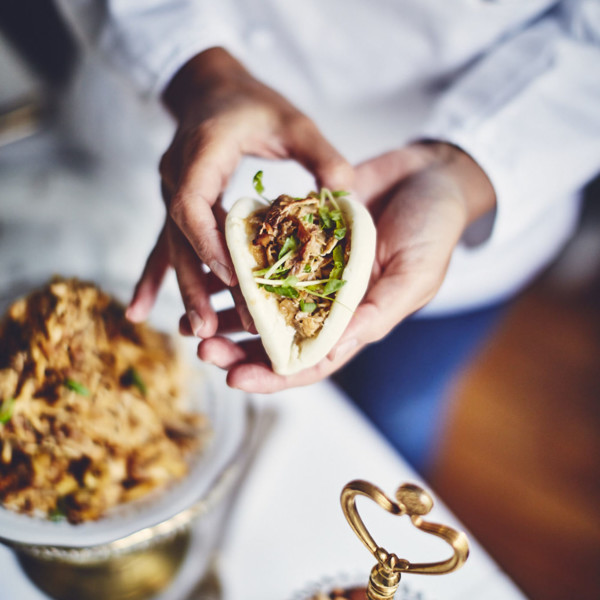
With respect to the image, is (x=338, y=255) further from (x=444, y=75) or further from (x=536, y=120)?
(x=444, y=75)

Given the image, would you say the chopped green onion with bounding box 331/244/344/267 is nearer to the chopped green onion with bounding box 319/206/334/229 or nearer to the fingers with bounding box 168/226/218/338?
the chopped green onion with bounding box 319/206/334/229

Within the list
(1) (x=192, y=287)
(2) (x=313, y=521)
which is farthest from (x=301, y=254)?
(2) (x=313, y=521)

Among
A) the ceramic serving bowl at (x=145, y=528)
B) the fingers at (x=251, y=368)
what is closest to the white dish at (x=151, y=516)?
the ceramic serving bowl at (x=145, y=528)

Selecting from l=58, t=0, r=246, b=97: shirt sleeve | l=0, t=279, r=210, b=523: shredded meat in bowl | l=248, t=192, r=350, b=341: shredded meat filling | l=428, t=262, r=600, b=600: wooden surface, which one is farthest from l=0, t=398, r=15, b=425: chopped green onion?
l=428, t=262, r=600, b=600: wooden surface

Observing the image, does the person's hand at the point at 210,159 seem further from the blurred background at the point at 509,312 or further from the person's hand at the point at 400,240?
the blurred background at the point at 509,312

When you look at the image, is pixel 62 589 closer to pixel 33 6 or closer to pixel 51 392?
pixel 51 392

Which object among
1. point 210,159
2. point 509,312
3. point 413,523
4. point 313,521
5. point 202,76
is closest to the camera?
point 413,523
